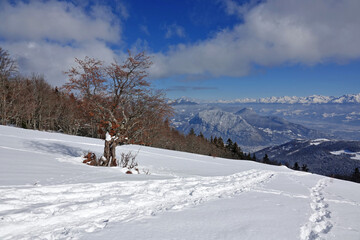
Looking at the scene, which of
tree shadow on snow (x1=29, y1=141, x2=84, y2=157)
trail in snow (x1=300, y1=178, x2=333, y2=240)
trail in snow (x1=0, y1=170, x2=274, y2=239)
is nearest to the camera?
trail in snow (x1=0, y1=170, x2=274, y2=239)

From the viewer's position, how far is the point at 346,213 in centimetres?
612

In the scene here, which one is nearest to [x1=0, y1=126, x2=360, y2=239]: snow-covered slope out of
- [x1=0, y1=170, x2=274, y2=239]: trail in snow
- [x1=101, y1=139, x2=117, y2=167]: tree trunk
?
[x1=0, y1=170, x2=274, y2=239]: trail in snow

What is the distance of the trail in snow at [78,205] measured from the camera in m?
3.76

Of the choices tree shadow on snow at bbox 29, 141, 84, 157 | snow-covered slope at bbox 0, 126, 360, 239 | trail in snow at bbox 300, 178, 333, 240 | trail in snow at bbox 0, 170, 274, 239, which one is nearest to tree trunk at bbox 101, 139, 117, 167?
tree shadow on snow at bbox 29, 141, 84, 157

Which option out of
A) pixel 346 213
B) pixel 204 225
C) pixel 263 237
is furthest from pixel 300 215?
pixel 204 225

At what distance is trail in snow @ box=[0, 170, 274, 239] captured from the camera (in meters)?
3.76

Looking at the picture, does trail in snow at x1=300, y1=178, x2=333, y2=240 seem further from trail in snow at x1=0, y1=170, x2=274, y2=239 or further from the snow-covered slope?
trail in snow at x1=0, y1=170, x2=274, y2=239

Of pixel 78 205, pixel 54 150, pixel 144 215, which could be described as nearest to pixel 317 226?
pixel 144 215

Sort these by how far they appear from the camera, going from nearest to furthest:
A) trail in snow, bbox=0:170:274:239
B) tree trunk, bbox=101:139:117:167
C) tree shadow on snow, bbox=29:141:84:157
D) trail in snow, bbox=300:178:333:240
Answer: trail in snow, bbox=0:170:274:239
trail in snow, bbox=300:178:333:240
tree trunk, bbox=101:139:117:167
tree shadow on snow, bbox=29:141:84:157

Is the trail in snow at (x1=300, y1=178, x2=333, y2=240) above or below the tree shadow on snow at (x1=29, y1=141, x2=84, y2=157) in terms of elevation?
above

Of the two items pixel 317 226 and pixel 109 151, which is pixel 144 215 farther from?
pixel 109 151

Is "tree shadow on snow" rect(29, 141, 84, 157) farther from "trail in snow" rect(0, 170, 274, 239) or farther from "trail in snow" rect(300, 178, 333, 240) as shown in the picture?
"trail in snow" rect(300, 178, 333, 240)

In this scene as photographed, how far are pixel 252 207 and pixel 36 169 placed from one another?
844cm

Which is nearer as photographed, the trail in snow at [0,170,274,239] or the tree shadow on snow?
the trail in snow at [0,170,274,239]
